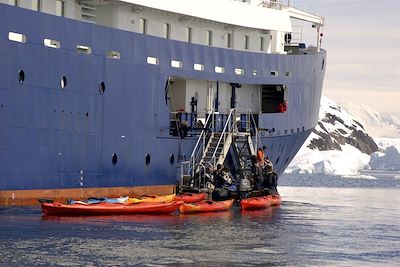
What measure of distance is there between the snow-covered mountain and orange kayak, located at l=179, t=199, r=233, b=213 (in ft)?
194

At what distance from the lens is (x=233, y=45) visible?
144 feet

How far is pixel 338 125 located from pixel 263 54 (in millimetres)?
121081

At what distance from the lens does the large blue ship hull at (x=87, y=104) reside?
102ft

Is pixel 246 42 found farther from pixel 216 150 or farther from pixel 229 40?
pixel 216 150

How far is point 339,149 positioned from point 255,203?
116m

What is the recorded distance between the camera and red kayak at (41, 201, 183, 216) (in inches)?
1178

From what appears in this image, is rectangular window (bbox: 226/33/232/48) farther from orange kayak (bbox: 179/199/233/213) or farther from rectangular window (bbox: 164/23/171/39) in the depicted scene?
orange kayak (bbox: 179/199/233/213)

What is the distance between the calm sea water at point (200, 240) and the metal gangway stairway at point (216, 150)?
4.23 metres

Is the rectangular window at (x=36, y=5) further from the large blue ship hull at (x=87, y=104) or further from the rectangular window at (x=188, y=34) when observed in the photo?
the rectangular window at (x=188, y=34)

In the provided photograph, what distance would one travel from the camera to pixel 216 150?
4012cm

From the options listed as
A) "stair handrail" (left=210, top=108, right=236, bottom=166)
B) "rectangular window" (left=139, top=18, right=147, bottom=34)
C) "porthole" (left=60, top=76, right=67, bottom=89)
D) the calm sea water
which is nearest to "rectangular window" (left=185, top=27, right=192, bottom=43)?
"rectangular window" (left=139, top=18, right=147, bottom=34)

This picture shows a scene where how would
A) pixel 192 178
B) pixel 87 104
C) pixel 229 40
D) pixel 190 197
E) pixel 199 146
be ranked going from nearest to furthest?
pixel 87 104 → pixel 190 197 → pixel 192 178 → pixel 199 146 → pixel 229 40

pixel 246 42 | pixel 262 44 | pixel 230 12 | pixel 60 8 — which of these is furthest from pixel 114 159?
pixel 262 44

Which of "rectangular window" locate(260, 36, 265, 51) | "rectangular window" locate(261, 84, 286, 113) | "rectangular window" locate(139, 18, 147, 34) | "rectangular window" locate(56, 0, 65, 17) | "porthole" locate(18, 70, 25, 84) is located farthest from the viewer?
"rectangular window" locate(260, 36, 265, 51)
